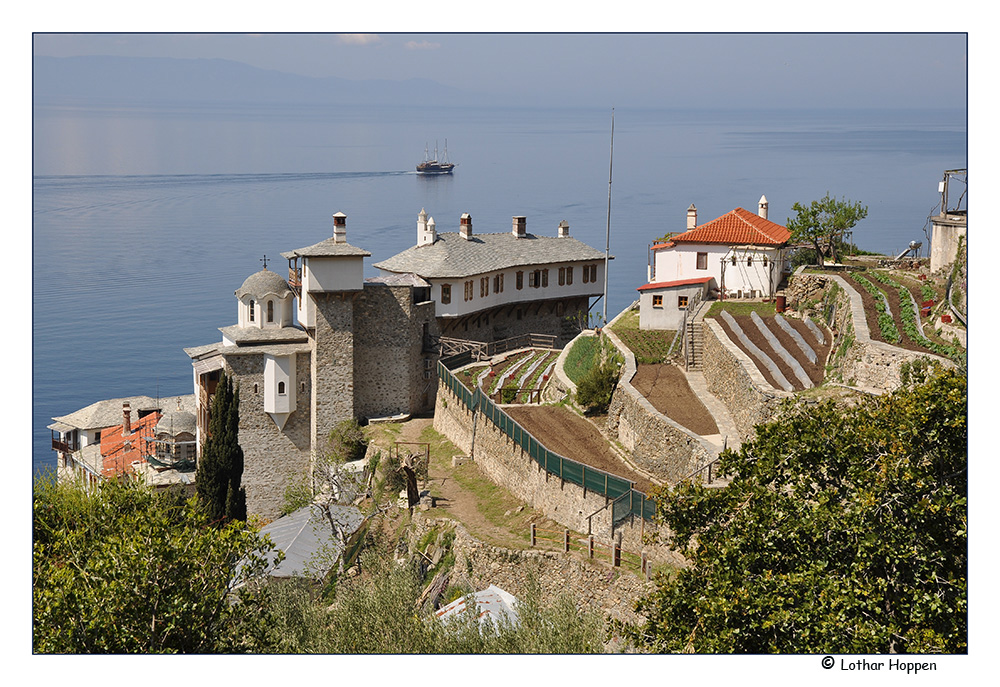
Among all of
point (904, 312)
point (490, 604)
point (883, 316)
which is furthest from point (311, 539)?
point (904, 312)

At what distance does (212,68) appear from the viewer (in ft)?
260

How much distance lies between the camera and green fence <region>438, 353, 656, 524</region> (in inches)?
1027

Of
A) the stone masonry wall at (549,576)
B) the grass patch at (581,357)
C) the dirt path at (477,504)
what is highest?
the grass patch at (581,357)

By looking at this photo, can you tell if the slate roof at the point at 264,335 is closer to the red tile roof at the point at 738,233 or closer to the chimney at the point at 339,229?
the chimney at the point at 339,229

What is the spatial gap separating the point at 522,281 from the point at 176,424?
17.7 m

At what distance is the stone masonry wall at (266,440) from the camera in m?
45.6

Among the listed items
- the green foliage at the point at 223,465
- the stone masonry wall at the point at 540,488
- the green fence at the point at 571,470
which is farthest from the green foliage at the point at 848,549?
the green foliage at the point at 223,465

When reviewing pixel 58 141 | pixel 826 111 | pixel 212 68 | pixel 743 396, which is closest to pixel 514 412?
pixel 743 396

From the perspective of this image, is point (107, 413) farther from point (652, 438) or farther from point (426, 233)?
point (652, 438)

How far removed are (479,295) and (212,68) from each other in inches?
1539

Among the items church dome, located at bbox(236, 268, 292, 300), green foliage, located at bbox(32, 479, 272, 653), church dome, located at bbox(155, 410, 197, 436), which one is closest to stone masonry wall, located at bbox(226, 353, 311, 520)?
church dome, located at bbox(236, 268, 292, 300)

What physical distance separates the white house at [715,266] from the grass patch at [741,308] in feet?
3.84

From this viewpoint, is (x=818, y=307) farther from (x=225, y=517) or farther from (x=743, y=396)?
(x=225, y=517)

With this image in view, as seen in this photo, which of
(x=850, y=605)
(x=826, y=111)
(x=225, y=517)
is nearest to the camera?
(x=850, y=605)
